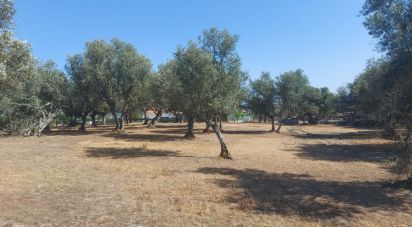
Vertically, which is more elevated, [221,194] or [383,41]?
[383,41]

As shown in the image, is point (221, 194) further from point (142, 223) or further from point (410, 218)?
point (410, 218)

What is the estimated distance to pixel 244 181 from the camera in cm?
2030

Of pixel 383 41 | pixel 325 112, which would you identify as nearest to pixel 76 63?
pixel 383 41

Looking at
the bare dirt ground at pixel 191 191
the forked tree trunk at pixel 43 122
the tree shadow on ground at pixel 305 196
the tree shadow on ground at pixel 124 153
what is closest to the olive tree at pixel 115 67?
the forked tree trunk at pixel 43 122

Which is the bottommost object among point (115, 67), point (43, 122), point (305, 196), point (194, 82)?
point (305, 196)

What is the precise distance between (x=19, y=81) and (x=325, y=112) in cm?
10235

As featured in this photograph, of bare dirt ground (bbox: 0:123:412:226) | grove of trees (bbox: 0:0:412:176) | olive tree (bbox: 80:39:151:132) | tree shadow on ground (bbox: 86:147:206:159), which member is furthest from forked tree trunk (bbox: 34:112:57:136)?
bare dirt ground (bbox: 0:123:412:226)

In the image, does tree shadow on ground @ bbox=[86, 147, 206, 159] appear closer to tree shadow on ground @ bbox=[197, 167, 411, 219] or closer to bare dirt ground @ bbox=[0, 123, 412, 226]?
bare dirt ground @ bbox=[0, 123, 412, 226]

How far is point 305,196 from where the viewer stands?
1708 cm

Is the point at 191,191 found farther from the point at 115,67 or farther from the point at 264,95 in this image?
the point at 264,95

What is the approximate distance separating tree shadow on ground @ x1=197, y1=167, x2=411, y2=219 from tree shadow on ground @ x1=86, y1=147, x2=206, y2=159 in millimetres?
8822

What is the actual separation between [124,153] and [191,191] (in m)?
14.4

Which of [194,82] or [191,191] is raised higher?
[194,82]

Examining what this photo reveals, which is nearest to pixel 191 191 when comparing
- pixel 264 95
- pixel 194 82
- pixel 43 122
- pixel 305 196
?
pixel 305 196
